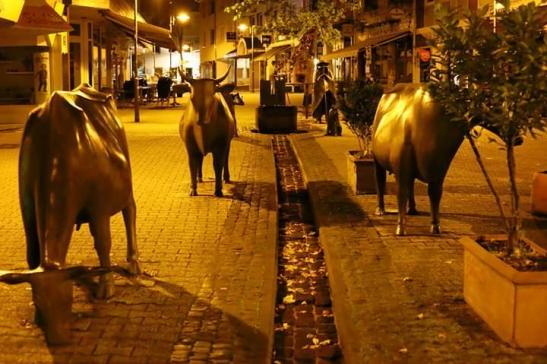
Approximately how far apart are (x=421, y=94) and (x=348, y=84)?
3.91 m

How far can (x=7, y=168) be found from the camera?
1384 centimetres

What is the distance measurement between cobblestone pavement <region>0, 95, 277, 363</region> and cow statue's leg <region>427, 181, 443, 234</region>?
1.75 m

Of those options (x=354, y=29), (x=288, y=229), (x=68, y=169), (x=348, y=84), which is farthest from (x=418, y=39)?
(x=68, y=169)

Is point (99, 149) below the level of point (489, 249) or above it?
above

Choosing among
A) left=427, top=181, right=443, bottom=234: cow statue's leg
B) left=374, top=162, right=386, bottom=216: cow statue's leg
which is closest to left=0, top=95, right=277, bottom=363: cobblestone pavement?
left=374, top=162, right=386, bottom=216: cow statue's leg

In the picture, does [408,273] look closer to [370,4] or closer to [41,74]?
[41,74]

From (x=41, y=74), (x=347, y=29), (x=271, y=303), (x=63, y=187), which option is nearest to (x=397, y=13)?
(x=347, y=29)

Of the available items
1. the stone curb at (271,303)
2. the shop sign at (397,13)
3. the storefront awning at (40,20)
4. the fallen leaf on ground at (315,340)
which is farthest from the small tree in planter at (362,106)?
the shop sign at (397,13)

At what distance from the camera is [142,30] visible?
31.3m

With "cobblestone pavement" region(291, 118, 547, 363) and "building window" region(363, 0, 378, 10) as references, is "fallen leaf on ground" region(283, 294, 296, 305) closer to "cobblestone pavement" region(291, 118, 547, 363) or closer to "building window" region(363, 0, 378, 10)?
"cobblestone pavement" region(291, 118, 547, 363)

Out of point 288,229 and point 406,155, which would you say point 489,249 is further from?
point 288,229

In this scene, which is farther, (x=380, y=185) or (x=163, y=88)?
(x=163, y=88)

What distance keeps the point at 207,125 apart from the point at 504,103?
6.17 metres

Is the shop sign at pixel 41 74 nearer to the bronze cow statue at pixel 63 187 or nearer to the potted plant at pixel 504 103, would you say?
the bronze cow statue at pixel 63 187
